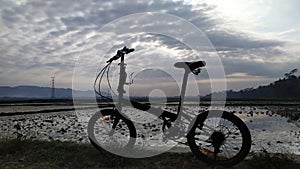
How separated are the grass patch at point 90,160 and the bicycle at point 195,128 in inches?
12.9

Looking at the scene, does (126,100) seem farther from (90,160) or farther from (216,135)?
(216,135)

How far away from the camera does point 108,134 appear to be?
692cm

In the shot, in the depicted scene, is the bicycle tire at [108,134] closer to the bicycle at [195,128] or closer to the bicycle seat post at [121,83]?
the bicycle at [195,128]

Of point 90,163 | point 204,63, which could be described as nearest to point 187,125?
point 204,63

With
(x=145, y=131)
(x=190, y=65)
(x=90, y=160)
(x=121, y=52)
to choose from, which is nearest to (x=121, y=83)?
(x=121, y=52)

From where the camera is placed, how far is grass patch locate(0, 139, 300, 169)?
5934 mm

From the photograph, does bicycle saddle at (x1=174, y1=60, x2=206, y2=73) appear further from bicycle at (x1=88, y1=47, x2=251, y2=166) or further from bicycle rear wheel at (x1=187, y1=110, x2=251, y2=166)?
bicycle rear wheel at (x1=187, y1=110, x2=251, y2=166)

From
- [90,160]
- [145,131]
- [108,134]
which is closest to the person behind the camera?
[90,160]

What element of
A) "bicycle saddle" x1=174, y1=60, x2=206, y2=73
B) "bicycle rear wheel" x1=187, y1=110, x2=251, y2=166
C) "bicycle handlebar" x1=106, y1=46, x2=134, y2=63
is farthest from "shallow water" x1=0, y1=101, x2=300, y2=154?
"bicycle handlebar" x1=106, y1=46, x2=134, y2=63

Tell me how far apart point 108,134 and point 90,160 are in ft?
2.50

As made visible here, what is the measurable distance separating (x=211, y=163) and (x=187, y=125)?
0.88m

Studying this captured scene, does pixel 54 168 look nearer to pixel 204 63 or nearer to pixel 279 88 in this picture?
pixel 204 63

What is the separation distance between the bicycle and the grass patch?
1.07 feet

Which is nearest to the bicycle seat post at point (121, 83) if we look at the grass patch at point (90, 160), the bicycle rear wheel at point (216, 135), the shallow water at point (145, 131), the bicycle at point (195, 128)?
the bicycle at point (195, 128)
